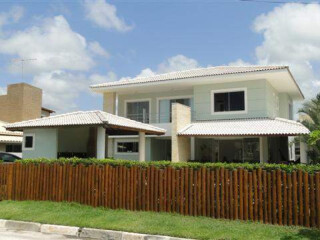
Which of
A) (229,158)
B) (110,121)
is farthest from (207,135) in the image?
(110,121)

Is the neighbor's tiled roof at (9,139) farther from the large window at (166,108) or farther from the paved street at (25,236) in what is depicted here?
the paved street at (25,236)

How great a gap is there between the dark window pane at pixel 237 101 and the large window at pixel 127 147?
7.40 metres

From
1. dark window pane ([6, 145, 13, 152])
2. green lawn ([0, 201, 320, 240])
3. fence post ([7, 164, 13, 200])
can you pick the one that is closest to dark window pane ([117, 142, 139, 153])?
fence post ([7, 164, 13, 200])

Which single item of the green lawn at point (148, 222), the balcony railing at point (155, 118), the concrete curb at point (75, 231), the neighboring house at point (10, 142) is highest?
the balcony railing at point (155, 118)

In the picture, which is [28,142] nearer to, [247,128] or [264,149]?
[247,128]

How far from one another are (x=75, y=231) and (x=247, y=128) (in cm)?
1229

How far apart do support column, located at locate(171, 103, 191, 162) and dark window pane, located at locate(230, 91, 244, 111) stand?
2.69 metres

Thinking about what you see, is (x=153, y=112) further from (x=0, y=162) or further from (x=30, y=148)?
(x=0, y=162)

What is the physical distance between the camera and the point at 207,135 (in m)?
18.9

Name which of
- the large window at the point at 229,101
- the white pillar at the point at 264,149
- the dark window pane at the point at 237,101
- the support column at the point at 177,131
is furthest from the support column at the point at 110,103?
the white pillar at the point at 264,149

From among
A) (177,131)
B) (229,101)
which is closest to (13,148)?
(177,131)

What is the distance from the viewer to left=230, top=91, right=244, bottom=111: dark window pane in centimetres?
2102

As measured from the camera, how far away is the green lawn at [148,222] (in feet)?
25.4

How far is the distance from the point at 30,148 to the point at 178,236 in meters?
12.5
